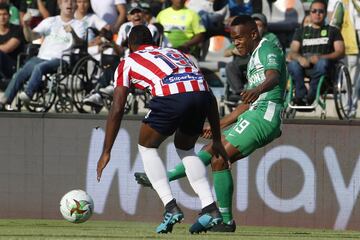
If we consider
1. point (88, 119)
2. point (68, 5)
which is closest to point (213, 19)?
point (68, 5)

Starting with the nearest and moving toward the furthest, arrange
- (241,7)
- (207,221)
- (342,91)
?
1. (207,221)
2. (342,91)
3. (241,7)

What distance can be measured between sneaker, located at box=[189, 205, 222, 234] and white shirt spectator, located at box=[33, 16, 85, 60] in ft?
Answer: 23.7

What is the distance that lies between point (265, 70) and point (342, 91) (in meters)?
5.02

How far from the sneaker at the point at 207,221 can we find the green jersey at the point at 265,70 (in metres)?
1.53

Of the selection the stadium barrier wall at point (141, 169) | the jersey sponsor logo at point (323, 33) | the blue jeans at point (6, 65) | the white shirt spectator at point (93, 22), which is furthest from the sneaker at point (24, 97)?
the jersey sponsor logo at point (323, 33)

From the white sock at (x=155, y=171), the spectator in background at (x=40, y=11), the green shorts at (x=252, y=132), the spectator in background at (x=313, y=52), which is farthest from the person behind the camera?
the spectator in background at (x=40, y=11)

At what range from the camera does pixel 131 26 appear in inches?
655

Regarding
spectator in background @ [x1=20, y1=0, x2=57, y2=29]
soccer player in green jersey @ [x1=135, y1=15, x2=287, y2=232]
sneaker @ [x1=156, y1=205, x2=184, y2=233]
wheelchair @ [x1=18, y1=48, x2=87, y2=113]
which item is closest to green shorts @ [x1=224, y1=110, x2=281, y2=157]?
soccer player in green jersey @ [x1=135, y1=15, x2=287, y2=232]

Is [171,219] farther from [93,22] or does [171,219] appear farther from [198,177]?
[93,22]

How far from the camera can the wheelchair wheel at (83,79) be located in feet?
53.9

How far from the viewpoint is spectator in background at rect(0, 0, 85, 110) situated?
1631 centimetres

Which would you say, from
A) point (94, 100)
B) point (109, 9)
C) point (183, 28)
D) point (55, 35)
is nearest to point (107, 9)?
point (109, 9)

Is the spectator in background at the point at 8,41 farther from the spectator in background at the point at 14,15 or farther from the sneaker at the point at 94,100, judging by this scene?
the sneaker at the point at 94,100

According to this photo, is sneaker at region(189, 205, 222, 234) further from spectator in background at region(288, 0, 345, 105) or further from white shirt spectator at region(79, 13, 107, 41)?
white shirt spectator at region(79, 13, 107, 41)
